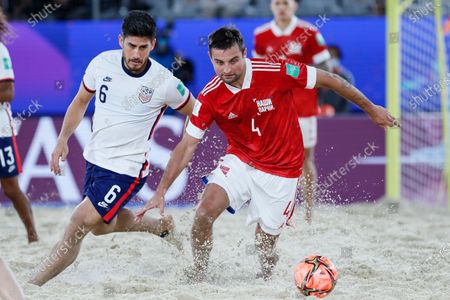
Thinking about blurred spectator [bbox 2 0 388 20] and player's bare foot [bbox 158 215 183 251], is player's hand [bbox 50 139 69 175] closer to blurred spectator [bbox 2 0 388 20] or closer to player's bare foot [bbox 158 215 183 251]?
player's bare foot [bbox 158 215 183 251]

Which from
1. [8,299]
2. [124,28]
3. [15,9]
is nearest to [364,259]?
[124,28]

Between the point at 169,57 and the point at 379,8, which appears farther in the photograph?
the point at 379,8

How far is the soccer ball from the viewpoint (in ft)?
17.8

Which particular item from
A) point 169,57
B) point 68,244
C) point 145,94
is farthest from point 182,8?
point 68,244

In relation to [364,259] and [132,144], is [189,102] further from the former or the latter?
[364,259]

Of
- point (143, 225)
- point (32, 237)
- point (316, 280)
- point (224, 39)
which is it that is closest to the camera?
point (316, 280)

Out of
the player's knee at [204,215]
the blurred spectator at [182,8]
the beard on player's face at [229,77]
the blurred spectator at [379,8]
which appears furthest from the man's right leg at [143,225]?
the blurred spectator at [379,8]

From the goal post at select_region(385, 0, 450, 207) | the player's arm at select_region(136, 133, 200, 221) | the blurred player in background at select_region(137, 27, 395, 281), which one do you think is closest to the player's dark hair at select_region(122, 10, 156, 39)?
the blurred player in background at select_region(137, 27, 395, 281)

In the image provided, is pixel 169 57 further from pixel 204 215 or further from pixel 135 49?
pixel 204 215

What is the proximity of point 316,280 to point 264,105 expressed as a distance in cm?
130

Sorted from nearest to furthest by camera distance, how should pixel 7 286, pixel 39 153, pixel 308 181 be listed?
pixel 7 286, pixel 308 181, pixel 39 153

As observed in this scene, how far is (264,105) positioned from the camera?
589 cm

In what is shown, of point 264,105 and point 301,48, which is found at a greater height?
point 301,48

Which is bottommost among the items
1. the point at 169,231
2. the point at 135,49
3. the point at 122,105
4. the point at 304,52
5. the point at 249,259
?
the point at 249,259
